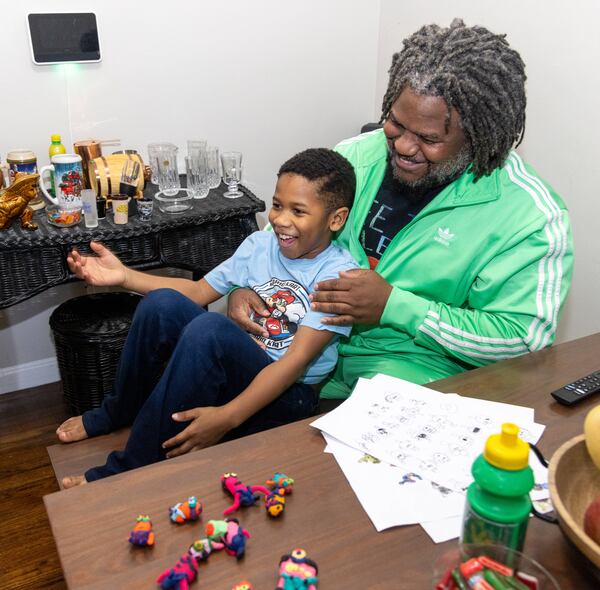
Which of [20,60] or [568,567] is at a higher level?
[20,60]

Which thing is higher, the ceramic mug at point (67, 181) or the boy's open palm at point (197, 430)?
the ceramic mug at point (67, 181)

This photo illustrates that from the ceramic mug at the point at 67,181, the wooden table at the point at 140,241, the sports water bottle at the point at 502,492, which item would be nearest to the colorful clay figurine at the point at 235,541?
the sports water bottle at the point at 502,492

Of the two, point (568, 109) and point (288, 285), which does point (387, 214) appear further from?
point (568, 109)

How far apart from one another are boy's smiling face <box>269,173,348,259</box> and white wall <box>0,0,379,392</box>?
1.08 metres

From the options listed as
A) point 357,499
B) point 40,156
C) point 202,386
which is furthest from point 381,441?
point 40,156

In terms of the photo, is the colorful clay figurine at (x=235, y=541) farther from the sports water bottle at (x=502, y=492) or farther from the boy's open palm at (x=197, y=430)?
the boy's open palm at (x=197, y=430)

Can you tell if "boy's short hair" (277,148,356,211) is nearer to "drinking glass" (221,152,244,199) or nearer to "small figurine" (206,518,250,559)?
"drinking glass" (221,152,244,199)

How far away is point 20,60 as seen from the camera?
87.1 inches

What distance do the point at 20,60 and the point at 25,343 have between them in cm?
106

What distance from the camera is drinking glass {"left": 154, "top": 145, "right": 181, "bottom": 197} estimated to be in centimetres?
222

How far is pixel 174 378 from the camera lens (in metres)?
1.35

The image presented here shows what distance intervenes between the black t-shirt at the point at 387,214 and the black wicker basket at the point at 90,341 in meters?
0.93

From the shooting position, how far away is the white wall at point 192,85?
229cm

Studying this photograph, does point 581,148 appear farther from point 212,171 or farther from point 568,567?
point 568,567
